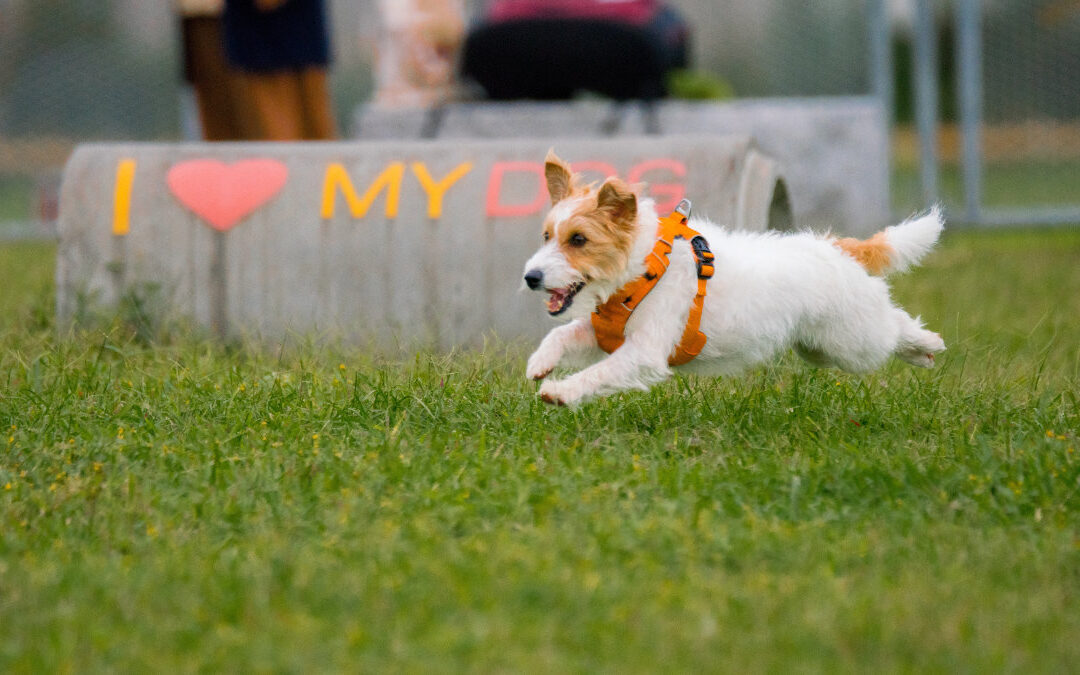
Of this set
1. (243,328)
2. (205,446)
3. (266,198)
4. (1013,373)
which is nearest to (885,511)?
(1013,373)

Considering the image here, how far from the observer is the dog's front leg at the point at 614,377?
4070 millimetres

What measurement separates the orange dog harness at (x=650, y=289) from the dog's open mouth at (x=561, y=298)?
180 mm

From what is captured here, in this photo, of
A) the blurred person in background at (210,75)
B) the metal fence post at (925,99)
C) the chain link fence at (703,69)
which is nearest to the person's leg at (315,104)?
the blurred person in background at (210,75)

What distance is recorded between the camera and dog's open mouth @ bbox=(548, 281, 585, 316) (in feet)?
13.6

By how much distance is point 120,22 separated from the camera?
13.6m

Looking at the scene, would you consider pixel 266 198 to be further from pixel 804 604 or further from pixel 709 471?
pixel 804 604

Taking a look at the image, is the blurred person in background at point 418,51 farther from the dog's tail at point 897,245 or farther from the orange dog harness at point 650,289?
the orange dog harness at point 650,289

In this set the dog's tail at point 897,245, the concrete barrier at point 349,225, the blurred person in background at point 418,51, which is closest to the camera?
the dog's tail at point 897,245

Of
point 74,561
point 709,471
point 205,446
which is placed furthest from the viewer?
point 205,446

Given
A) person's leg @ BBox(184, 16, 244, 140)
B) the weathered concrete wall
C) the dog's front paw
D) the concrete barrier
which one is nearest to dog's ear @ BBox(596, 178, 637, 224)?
the dog's front paw

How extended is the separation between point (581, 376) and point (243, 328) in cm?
229

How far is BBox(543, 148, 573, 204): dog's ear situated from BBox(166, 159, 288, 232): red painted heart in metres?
2.30

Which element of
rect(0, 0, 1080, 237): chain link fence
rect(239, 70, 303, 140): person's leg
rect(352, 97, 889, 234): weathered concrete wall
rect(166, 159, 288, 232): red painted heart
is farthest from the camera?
rect(0, 0, 1080, 237): chain link fence

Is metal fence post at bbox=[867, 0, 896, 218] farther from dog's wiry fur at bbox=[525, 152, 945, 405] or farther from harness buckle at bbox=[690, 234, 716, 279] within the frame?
harness buckle at bbox=[690, 234, 716, 279]
